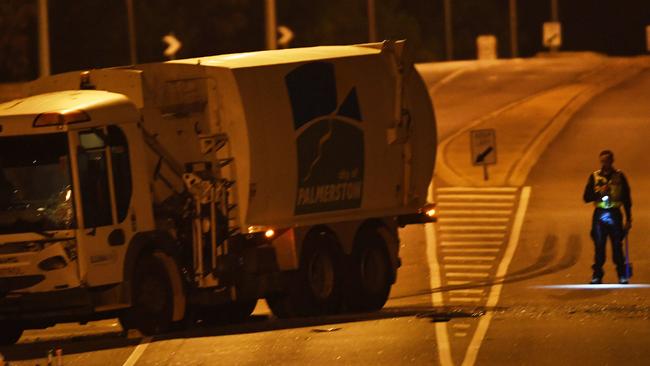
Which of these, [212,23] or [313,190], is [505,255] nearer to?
[313,190]

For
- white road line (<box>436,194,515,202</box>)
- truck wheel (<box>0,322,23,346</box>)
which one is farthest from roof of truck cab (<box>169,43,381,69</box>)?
white road line (<box>436,194,515,202</box>)

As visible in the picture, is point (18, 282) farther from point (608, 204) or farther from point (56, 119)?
point (608, 204)

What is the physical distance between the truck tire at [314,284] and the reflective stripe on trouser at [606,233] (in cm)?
387

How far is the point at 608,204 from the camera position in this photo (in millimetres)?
23156

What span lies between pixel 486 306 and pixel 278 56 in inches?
163

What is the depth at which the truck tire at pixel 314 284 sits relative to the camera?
21.3 metres

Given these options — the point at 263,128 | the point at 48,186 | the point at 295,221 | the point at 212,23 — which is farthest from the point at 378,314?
the point at 212,23

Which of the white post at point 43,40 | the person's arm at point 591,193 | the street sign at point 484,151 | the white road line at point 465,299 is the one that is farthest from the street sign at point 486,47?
the white road line at point 465,299

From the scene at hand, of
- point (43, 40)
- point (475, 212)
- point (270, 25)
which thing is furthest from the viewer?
point (270, 25)

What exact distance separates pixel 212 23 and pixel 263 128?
280 feet

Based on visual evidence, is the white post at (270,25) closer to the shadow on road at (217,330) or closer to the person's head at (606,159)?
the person's head at (606,159)

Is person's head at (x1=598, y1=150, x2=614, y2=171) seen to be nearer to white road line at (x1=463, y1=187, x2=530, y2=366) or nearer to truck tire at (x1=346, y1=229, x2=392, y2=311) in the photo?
white road line at (x1=463, y1=187, x2=530, y2=366)

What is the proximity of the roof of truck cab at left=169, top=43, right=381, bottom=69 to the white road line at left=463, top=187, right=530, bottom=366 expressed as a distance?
3.80m

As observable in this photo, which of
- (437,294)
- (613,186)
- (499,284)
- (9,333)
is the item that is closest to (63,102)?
(9,333)
